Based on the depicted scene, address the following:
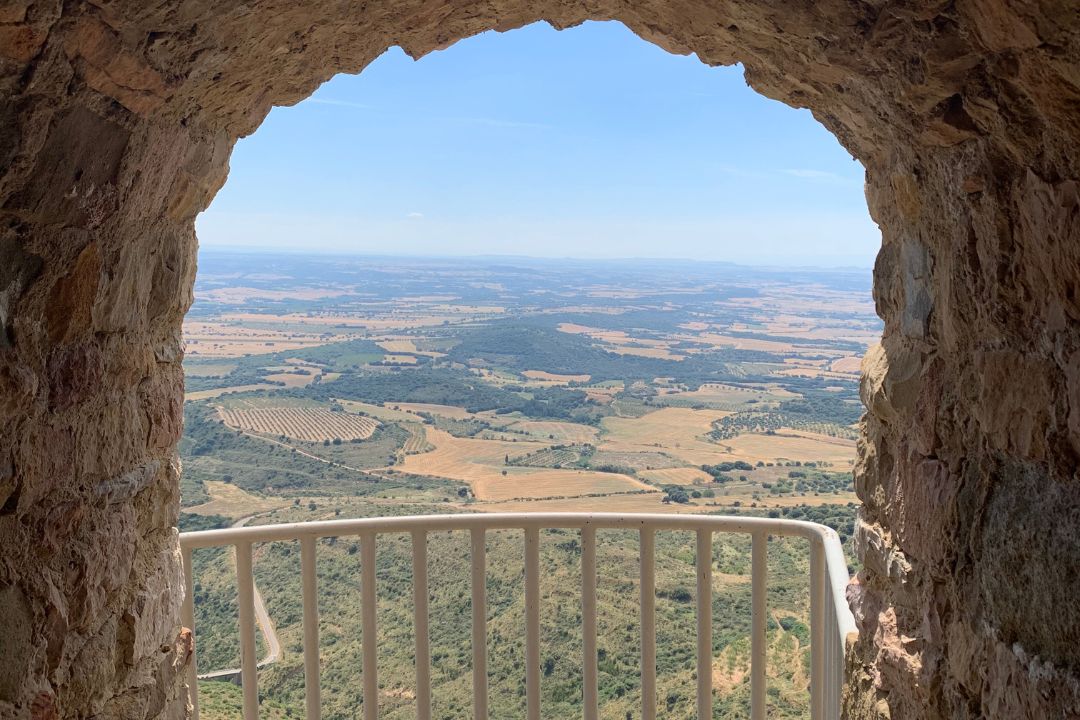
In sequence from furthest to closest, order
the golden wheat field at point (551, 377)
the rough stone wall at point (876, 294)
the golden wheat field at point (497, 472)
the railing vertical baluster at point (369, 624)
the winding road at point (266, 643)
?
the golden wheat field at point (551, 377) → the golden wheat field at point (497, 472) → the winding road at point (266, 643) → the railing vertical baluster at point (369, 624) → the rough stone wall at point (876, 294)

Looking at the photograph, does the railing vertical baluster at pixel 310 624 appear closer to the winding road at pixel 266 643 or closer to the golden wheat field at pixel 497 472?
the winding road at pixel 266 643

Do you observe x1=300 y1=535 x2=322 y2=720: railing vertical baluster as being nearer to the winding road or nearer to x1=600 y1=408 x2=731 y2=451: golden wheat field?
the winding road

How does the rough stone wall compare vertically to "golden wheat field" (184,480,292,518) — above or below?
above

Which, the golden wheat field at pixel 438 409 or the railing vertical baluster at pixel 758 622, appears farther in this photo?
the golden wheat field at pixel 438 409

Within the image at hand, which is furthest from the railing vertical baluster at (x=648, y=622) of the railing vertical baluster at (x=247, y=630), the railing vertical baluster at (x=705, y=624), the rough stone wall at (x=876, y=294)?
the railing vertical baluster at (x=247, y=630)

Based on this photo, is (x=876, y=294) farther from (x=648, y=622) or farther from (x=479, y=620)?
(x=479, y=620)

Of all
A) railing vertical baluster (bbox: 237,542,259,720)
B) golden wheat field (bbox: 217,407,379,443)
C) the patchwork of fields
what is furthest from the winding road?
golden wheat field (bbox: 217,407,379,443)

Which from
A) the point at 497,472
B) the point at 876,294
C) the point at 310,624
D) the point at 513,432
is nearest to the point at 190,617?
the point at 310,624
